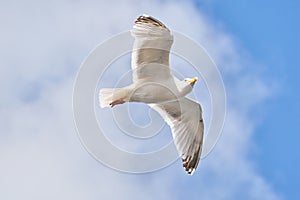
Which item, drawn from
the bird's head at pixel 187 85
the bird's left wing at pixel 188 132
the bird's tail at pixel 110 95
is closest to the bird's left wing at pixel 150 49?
the bird's head at pixel 187 85

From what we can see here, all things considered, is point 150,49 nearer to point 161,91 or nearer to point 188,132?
point 161,91

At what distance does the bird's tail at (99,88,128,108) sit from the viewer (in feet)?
34.6

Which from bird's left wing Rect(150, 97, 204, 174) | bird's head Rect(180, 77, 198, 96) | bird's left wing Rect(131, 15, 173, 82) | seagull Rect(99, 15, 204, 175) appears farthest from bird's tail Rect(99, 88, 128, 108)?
bird's left wing Rect(150, 97, 204, 174)

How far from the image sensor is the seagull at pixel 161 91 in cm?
1031

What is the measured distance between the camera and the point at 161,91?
35.6ft

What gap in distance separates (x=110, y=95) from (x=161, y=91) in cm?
85

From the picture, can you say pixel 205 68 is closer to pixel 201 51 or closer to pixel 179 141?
pixel 201 51

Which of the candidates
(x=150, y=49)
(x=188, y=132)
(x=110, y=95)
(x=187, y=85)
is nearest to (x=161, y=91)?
(x=187, y=85)

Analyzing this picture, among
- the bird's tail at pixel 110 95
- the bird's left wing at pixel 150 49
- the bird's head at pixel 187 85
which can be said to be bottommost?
the bird's tail at pixel 110 95

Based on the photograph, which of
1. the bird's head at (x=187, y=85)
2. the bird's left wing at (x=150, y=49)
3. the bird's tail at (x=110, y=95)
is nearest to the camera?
the bird's left wing at (x=150, y=49)

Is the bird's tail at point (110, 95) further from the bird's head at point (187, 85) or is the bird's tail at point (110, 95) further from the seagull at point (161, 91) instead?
the bird's head at point (187, 85)

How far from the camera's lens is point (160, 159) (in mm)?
10609

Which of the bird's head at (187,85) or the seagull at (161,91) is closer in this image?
the seagull at (161,91)

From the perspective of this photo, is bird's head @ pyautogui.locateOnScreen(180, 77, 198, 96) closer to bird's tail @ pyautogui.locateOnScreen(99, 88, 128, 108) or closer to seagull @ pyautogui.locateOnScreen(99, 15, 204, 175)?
seagull @ pyautogui.locateOnScreen(99, 15, 204, 175)
